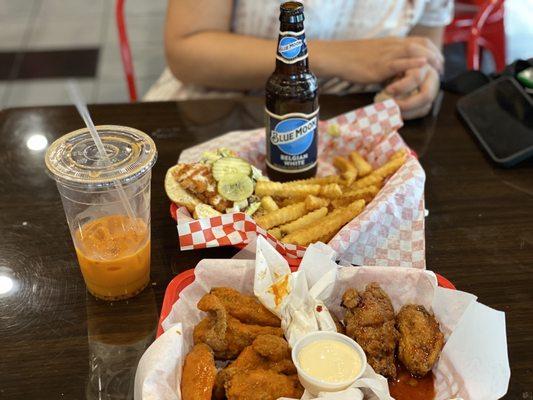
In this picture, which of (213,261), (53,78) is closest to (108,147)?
(213,261)

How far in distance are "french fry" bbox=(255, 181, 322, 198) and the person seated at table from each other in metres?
0.66

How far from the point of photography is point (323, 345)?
1278mm

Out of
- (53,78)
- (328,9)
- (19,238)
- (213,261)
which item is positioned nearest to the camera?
(213,261)

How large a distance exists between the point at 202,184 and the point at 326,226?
377 millimetres

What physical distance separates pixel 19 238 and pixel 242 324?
2.48ft

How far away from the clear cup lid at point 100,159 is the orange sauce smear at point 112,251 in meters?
0.16

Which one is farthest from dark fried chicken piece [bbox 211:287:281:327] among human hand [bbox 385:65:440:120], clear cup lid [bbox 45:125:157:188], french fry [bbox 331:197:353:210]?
human hand [bbox 385:65:440:120]

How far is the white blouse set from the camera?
2381mm

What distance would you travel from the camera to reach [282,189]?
1.72m

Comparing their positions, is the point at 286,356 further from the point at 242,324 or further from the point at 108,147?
the point at 108,147

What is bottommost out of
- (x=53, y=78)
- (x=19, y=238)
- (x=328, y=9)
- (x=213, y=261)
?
(x=53, y=78)

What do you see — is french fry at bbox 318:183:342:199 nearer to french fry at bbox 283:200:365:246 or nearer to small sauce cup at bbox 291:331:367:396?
french fry at bbox 283:200:365:246

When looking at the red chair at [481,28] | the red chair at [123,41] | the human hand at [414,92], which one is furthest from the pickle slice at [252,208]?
the red chair at [481,28]

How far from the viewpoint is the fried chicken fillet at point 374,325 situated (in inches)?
50.9
